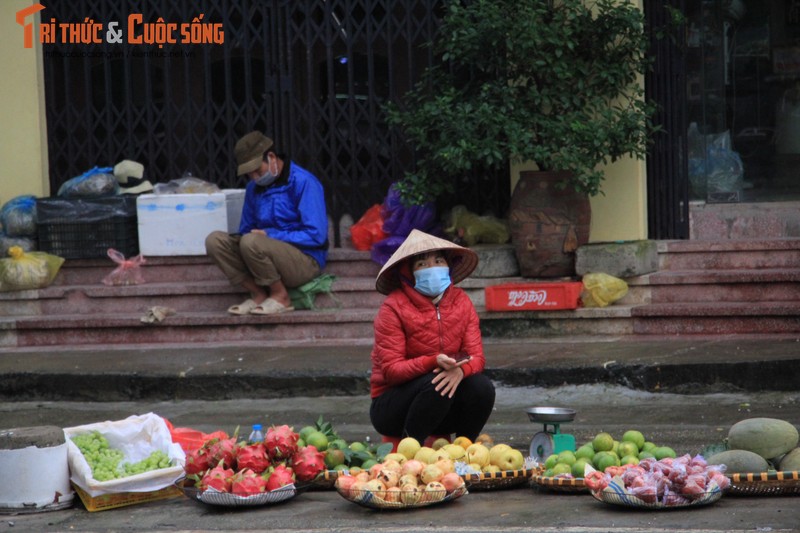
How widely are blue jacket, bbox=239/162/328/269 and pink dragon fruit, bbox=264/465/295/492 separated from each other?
165 inches

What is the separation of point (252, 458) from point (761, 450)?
2134mm

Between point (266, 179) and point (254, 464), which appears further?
point (266, 179)

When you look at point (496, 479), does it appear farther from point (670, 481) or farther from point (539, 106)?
point (539, 106)

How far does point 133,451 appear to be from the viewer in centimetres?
612

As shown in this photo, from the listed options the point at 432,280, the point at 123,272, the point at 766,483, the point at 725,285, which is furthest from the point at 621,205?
the point at 766,483

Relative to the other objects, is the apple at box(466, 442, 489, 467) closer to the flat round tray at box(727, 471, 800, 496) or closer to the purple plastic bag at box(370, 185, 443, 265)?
the flat round tray at box(727, 471, 800, 496)

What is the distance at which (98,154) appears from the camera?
36.4 feet

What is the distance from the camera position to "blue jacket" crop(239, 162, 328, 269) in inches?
374

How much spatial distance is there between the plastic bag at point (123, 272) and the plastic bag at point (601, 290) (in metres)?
3.68

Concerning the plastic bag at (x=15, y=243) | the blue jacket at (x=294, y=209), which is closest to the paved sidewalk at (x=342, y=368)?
the blue jacket at (x=294, y=209)

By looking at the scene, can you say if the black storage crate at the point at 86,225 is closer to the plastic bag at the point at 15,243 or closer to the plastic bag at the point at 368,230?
the plastic bag at the point at 15,243

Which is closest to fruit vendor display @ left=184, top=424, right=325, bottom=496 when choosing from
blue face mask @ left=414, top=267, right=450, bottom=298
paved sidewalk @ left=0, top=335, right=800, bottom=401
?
blue face mask @ left=414, top=267, right=450, bottom=298

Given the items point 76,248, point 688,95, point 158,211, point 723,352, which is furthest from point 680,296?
point 76,248
